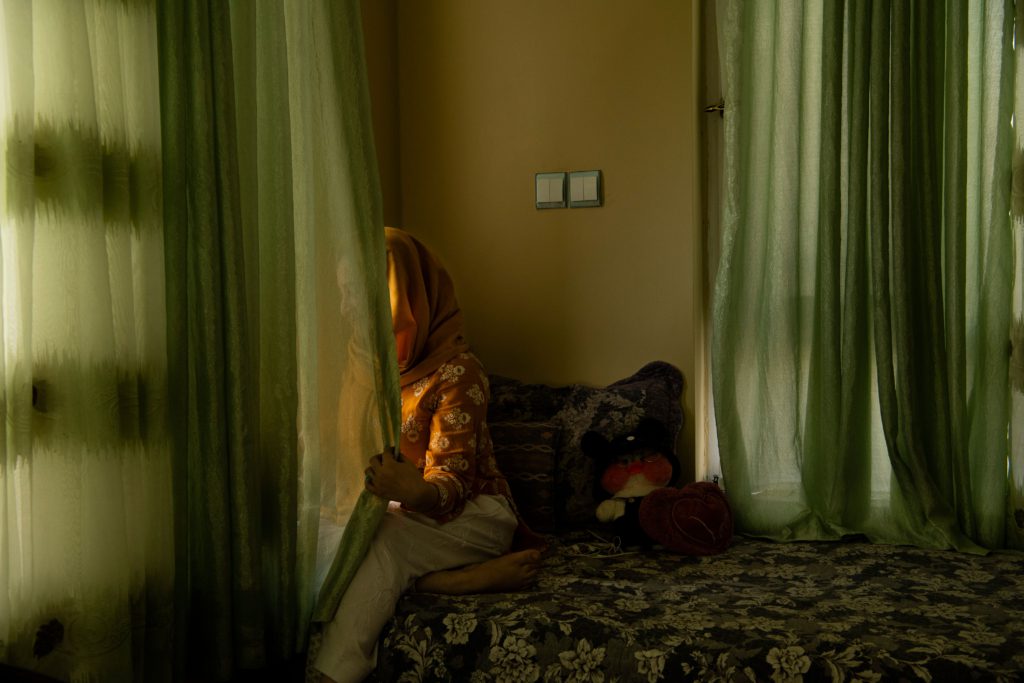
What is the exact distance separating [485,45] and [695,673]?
192 cm

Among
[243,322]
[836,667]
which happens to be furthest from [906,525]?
[243,322]

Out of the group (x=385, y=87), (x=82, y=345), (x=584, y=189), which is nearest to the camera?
(x=82, y=345)

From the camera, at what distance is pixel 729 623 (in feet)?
5.63

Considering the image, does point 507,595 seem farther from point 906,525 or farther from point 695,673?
point 906,525

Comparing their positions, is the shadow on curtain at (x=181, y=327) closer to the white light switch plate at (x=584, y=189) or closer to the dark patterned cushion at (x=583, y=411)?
the dark patterned cushion at (x=583, y=411)

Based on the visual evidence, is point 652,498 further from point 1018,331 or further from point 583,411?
point 1018,331

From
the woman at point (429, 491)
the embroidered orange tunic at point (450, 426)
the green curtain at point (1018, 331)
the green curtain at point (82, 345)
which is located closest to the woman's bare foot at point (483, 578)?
the woman at point (429, 491)

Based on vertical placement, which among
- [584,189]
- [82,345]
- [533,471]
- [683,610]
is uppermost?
[584,189]

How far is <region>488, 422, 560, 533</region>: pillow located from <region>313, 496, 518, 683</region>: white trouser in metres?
0.30

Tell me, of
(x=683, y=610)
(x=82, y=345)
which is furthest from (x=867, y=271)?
(x=82, y=345)

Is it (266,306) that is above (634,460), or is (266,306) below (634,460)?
above

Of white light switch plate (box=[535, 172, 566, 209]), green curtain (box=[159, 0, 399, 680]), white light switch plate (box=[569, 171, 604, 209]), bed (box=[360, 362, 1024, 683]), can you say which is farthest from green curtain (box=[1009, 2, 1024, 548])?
green curtain (box=[159, 0, 399, 680])

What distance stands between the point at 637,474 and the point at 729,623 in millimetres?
647

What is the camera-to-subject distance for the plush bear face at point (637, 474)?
2.32m
